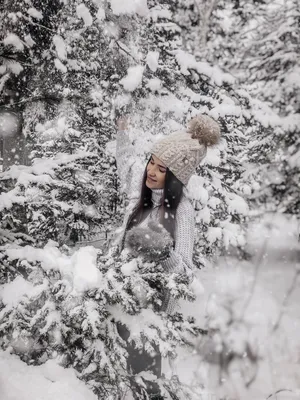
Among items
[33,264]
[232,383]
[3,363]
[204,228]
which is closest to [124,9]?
[33,264]

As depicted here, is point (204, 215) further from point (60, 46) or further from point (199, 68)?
point (60, 46)

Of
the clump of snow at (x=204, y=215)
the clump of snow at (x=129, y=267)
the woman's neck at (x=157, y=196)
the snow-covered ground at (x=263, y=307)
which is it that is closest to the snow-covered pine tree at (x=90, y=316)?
the clump of snow at (x=129, y=267)

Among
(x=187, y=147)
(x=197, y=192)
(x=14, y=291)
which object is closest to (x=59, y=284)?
(x=14, y=291)

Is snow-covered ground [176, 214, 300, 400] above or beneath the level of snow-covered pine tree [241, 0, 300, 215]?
beneath

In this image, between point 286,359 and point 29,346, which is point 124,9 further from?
point 286,359

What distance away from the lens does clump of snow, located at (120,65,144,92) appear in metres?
3.76

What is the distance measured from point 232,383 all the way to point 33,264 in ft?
13.7

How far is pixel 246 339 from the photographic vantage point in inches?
257

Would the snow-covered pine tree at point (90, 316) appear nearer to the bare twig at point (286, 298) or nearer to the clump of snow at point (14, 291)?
the clump of snow at point (14, 291)

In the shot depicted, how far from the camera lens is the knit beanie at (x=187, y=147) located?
3270 millimetres

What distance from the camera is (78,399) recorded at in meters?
2.10

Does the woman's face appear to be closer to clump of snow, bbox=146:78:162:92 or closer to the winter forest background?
the winter forest background

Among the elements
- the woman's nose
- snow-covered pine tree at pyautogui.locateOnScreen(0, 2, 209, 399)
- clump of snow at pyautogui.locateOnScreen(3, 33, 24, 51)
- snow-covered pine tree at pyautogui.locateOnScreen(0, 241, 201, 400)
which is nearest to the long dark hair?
the woman's nose

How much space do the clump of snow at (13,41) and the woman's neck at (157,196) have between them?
1.81 metres
